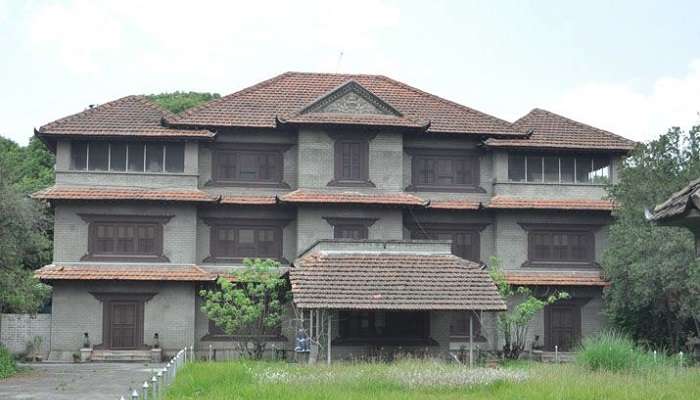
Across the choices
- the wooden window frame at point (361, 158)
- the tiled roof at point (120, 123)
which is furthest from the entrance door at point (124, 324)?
the wooden window frame at point (361, 158)

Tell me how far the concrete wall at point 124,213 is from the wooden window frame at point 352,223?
5089mm

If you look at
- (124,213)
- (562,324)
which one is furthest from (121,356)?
(562,324)

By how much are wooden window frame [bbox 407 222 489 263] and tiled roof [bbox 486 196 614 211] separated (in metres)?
1.45

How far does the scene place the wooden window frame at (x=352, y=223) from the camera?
37750 mm

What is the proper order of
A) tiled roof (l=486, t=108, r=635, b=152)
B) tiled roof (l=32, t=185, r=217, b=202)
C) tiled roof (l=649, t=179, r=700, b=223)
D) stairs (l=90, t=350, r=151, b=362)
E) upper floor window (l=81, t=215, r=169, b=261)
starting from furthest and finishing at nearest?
1. tiled roof (l=486, t=108, r=635, b=152)
2. upper floor window (l=81, t=215, r=169, b=261)
3. stairs (l=90, t=350, r=151, b=362)
4. tiled roof (l=32, t=185, r=217, b=202)
5. tiled roof (l=649, t=179, r=700, b=223)

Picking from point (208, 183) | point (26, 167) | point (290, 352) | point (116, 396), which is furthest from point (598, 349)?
point (26, 167)

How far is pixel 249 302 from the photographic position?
34.4 m

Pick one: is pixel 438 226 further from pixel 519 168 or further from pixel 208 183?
pixel 208 183

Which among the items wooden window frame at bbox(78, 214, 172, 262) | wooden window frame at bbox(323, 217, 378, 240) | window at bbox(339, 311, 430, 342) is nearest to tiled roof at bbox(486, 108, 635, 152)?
wooden window frame at bbox(323, 217, 378, 240)

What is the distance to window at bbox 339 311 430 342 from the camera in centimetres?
3391

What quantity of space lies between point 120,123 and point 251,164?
508cm

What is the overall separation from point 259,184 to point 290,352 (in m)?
6.43

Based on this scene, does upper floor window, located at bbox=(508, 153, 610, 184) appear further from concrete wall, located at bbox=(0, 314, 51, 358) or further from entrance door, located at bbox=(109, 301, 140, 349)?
concrete wall, located at bbox=(0, 314, 51, 358)

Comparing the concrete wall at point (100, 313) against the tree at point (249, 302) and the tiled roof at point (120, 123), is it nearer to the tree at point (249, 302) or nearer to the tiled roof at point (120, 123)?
the tree at point (249, 302)
